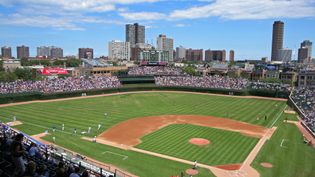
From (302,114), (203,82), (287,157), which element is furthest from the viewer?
(203,82)

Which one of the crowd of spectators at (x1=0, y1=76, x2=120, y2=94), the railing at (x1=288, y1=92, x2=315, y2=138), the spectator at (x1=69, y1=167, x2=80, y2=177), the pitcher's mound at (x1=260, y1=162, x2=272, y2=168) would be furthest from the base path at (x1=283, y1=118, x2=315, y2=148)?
the crowd of spectators at (x1=0, y1=76, x2=120, y2=94)

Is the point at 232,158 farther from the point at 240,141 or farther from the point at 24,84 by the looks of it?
the point at 24,84

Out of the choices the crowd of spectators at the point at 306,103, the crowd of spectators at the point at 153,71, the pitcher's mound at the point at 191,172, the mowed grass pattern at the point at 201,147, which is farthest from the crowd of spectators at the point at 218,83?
the pitcher's mound at the point at 191,172

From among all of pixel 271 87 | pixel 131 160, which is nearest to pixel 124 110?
pixel 131 160

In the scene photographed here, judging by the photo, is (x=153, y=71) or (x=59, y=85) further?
(x=153, y=71)

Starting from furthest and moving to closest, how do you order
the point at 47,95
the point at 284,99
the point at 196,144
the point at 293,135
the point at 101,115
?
the point at 284,99 → the point at 47,95 → the point at 101,115 → the point at 293,135 → the point at 196,144

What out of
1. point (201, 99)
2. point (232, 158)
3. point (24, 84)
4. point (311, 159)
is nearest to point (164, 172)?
point (232, 158)

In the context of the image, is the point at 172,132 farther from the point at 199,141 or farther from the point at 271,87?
the point at 271,87
